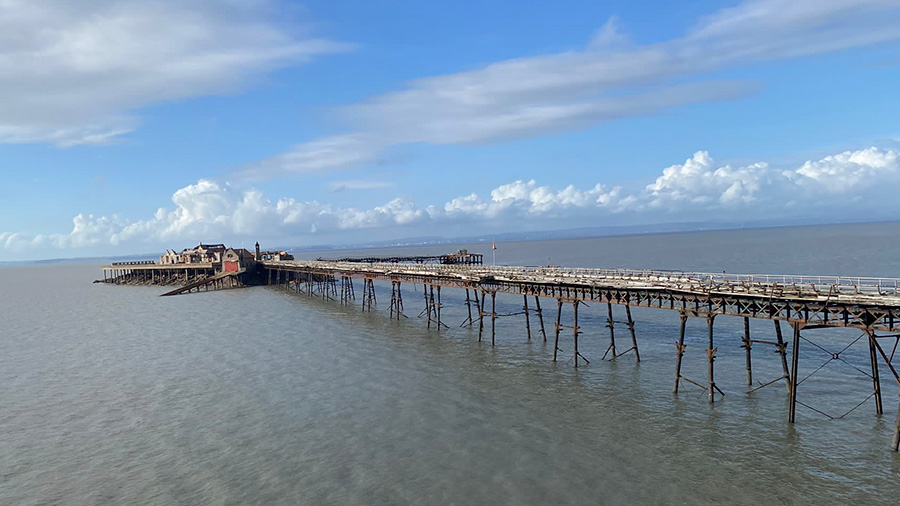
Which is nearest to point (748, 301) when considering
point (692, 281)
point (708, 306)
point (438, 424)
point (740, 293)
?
point (740, 293)

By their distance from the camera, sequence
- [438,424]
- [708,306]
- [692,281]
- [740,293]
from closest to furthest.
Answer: [438,424], [740,293], [708,306], [692,281]

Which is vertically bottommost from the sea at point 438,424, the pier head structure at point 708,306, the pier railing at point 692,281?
the sea at point 438,424

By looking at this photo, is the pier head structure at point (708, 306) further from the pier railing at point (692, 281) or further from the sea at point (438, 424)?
the sea at point (438, 424)

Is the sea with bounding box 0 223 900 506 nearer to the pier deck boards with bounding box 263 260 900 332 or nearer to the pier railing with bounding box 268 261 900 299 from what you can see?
the pier deck boards with bounding box 263 260 900 332

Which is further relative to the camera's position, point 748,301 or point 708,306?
point 708,306

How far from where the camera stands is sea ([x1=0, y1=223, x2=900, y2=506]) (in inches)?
809

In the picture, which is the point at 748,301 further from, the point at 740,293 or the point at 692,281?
the point at 692,281

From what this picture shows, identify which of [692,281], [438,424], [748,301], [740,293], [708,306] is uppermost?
[692,281]

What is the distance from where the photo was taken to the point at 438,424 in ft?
88.0

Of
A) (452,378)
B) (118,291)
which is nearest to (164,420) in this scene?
(452,378)

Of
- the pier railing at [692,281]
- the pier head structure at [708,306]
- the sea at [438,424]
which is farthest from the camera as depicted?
the pier railing at [692,281]

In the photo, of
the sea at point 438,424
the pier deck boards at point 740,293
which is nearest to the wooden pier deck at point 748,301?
the pier deck boards at point 740,293

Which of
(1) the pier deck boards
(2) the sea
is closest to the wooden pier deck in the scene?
(1) the pier deck boards

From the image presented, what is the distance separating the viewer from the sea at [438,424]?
67.4 feet
